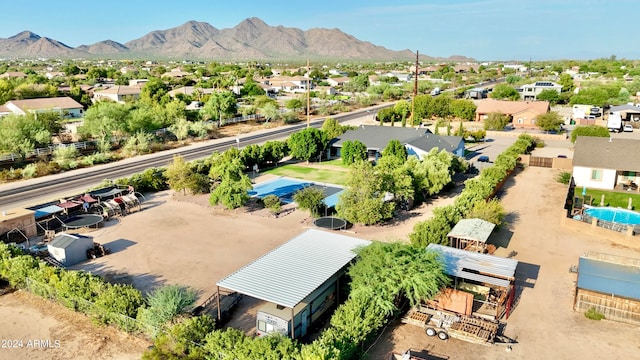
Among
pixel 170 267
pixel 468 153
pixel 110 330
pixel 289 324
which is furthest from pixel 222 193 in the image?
pixel 468 153

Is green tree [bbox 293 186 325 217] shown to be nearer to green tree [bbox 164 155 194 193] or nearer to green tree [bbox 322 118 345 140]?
green tree [bbox 164 155 194 193]

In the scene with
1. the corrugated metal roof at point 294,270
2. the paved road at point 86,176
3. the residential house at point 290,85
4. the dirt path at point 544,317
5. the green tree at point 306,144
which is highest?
the residential house at point 290,85

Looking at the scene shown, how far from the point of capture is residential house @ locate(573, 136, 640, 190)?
130 feet

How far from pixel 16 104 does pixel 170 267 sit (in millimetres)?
64713

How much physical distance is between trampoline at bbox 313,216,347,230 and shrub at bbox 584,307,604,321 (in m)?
15.1

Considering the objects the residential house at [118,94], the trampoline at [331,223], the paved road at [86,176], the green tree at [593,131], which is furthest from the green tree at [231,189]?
the residential house at [118,94]

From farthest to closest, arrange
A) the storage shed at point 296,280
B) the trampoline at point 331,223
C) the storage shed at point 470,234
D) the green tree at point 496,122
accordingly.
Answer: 1. the green tree at point 496,122
2. the trampoline at point 331,223
3. the storage shed at point 470,234
4. the storage shed at point 296,280

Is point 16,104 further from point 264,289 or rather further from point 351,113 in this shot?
point 264,289

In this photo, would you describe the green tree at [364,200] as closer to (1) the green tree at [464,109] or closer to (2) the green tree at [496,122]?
(2) the green tree at [496,122]

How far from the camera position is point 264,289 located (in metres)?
19.1

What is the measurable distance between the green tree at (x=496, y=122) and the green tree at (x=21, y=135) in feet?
197

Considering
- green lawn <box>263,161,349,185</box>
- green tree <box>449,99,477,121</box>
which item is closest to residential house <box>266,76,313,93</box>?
green tree <box>449,99,477,121</box>

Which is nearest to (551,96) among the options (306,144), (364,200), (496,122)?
(496,122)

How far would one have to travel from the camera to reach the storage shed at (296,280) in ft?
60.5
